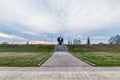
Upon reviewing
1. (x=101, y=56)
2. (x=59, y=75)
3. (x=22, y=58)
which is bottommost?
(x=59, y=75)

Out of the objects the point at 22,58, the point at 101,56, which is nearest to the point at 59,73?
the point at 22,58

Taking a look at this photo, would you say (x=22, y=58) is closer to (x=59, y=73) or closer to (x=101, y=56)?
(x=101, y=56)

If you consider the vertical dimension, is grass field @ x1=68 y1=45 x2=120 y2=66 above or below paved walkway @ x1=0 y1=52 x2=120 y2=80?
above

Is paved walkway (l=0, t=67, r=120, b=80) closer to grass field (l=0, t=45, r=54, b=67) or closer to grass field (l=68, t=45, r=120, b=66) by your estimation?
grass field (l=0, t=45, r=54, b=67)

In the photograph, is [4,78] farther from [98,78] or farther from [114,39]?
[114,39]

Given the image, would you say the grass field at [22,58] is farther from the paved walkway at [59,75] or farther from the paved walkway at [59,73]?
the paved walkway at [59,75]

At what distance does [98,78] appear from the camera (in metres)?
8.66

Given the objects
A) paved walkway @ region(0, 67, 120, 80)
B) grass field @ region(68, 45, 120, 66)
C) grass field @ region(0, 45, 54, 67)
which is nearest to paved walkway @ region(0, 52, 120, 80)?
paved walkway @ region(0, 67, 120, 80)

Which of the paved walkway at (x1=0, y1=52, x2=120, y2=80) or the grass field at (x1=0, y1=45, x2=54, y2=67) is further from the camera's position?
the grass field at (x1=0, y1=45, x2=54, y2=67)

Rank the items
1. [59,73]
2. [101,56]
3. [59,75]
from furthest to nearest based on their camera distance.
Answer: [101,56], [59,73], [59,75]

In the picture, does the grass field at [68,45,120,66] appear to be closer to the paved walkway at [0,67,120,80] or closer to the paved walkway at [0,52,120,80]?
the paved walkway at [0,52,120,80]

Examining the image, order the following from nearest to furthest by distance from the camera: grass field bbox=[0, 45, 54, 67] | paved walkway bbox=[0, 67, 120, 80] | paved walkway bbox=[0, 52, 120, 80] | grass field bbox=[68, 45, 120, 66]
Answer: paved walkway bbox=[0, 67, 120, 80] < paved walkway bbox=[0, 52, 120, 80] < grass field bbox=[0, 45, 54, 67] < grass field bbox=[68, 45, 120, 66]

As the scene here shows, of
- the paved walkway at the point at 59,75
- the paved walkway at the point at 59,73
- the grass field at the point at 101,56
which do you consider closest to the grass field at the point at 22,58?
the paved walkway at the point at 59,73

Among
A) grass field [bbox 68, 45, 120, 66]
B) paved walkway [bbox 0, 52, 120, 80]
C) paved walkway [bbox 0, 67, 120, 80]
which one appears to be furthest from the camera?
grass field [bbox 68, 45, 120, 66]
